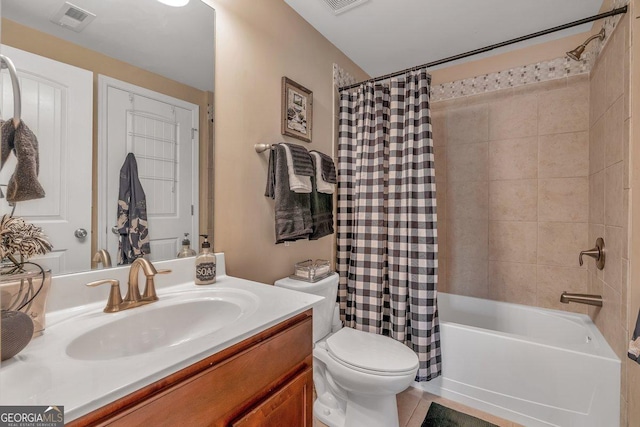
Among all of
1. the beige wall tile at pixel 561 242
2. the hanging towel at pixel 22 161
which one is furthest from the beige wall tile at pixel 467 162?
the hanging towel at pixel 22 161

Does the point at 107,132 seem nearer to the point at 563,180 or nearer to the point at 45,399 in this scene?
the point at 45,399

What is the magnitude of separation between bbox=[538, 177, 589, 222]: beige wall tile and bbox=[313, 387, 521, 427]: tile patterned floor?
135cm

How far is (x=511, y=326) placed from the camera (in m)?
2.06

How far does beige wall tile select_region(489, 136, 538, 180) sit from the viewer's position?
6.74 ft

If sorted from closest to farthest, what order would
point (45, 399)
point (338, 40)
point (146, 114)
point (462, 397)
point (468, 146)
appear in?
point (45, 399), point (146, 114), point (462, 397), point (338, 40), point (468, 146)

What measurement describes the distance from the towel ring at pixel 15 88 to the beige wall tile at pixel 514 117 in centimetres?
260

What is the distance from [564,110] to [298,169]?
1931mm

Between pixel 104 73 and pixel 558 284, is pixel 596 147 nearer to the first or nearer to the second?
pixel 558 284

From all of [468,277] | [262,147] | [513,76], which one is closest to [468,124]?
[513,76]

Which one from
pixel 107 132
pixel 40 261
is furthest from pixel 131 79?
pixel 40 261

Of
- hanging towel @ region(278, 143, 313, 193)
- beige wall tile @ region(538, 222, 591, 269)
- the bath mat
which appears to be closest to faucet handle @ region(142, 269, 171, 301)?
hanging towel @ region(278, 143, 313, 193)

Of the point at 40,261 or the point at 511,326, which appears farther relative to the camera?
the point at 511,326

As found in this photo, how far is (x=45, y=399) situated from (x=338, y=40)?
224 centimetres

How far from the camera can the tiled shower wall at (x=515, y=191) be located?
6.33 feet
